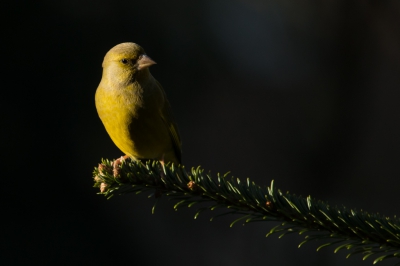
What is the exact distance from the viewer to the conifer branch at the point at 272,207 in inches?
85.1

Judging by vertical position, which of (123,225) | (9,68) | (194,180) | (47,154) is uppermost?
(9,68)

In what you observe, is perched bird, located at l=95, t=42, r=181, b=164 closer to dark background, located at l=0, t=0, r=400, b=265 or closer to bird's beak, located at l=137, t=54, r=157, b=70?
bird's beak, located at l=137, t=54, r=157, b=70

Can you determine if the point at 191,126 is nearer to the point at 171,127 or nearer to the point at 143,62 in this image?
the point at 171,127

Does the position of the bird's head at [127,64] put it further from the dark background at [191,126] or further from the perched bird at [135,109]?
the dark background at [191,126]

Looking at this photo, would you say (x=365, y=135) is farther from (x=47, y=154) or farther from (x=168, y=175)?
(x=168, y=175)

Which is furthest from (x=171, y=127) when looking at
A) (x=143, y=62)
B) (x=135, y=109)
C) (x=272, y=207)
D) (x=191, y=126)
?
(x=191, y=126)

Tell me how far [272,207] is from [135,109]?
1.92 metres

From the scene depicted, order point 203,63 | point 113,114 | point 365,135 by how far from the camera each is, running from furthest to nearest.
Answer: point 203,63 → point 365,135 → point 113,114

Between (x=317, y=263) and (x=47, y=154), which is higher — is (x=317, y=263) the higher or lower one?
the lower one

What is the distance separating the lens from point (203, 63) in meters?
8.89

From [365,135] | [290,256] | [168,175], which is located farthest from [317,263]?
[168,175]

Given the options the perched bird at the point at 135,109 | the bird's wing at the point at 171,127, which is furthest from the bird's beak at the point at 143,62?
the bird's wing at the point at 171,127

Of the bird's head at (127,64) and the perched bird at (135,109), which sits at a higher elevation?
the bird's head at (127,64)

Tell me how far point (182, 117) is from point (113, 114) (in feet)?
14.8
